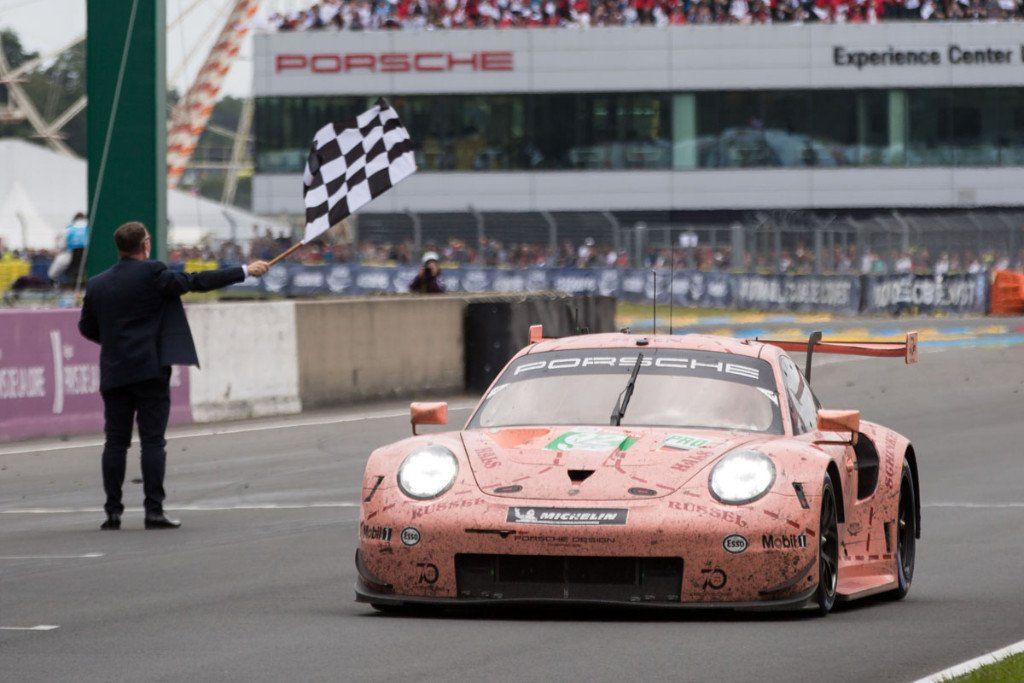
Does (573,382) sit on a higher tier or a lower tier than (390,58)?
lower

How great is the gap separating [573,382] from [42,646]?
2481mm

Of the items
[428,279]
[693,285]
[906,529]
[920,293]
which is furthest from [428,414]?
[693,285]

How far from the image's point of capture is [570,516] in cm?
680

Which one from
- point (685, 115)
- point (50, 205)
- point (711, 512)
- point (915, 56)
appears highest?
point (915, 56)

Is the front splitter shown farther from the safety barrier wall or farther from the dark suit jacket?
the safety barrier wall

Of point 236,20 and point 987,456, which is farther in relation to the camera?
point 236,20

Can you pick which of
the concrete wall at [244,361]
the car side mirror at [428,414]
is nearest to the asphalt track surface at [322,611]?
the car side mirror at [428,414]

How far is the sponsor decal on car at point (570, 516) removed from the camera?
6770 mm

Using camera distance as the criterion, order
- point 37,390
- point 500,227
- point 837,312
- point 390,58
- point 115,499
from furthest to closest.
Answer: point 390,58, point 500,227, point 837,312, point 37,390, point 115,499

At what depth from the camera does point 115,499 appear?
36.1ft

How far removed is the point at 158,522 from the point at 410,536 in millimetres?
4373

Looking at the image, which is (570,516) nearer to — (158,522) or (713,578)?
(713,578)

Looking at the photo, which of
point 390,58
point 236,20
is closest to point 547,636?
point 390,58

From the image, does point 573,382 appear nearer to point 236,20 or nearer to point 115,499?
point 115,499
